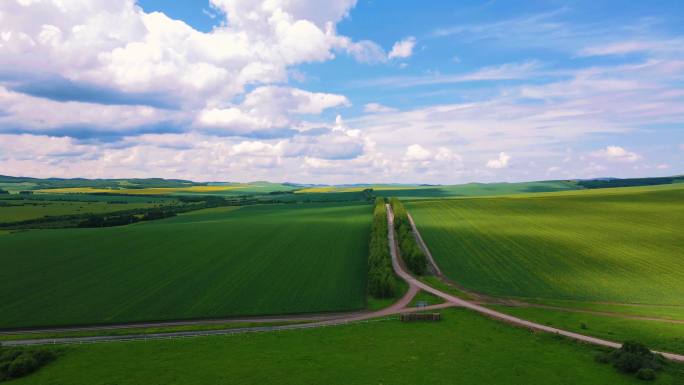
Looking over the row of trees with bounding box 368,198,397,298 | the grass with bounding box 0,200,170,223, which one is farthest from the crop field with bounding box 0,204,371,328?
the grass with bounding box 0,200,170,223

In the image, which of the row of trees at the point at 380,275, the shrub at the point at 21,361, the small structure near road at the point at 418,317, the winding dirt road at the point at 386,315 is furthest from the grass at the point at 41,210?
the small structure near road at the point at 418,317

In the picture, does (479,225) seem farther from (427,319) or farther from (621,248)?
(427,319)

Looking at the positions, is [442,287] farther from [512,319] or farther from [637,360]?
[637,360]

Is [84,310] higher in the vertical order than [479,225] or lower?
lower

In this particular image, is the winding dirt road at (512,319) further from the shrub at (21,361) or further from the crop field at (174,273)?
the shrub at (21,361)

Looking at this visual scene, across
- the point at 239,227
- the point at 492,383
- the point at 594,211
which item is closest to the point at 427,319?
the point at 492,383

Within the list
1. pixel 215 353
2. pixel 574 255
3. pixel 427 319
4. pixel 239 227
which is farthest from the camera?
pixel 239 227
